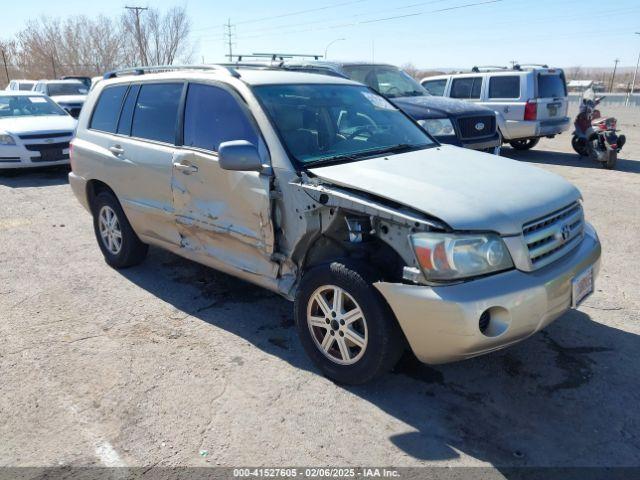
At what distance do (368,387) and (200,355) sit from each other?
121cm

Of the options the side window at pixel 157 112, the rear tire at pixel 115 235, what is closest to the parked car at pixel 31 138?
the rear tire at pixel 115 235

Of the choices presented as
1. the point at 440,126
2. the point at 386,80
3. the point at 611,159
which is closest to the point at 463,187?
the point at 440,126

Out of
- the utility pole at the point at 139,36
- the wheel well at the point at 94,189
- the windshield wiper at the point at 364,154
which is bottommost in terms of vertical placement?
the wheel well at the point at 94,189

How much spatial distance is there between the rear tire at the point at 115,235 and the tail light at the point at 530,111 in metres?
9.27

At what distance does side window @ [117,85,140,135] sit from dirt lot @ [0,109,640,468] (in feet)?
4.75

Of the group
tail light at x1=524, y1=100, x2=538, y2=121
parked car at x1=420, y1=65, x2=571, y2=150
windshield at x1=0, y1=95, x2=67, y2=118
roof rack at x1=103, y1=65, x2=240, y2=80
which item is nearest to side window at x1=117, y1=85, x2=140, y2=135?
roof rack at x1=103, y1=65, x2=240, y2=80

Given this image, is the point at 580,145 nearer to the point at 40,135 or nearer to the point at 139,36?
the point at 40,135

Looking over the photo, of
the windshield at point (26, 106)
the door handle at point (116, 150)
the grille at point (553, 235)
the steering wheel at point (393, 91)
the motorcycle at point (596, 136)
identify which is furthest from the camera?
the windshield at point (26, 106)

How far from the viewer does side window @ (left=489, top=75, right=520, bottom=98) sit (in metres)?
11.9

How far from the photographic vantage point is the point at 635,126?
19.0 metres

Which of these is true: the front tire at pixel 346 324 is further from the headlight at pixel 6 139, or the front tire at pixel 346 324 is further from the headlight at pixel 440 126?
the headlight at pixel 6 139

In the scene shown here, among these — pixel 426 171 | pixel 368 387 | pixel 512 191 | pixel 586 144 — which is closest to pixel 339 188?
pixel 426 171

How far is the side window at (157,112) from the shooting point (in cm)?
441

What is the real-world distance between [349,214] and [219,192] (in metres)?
1.15
